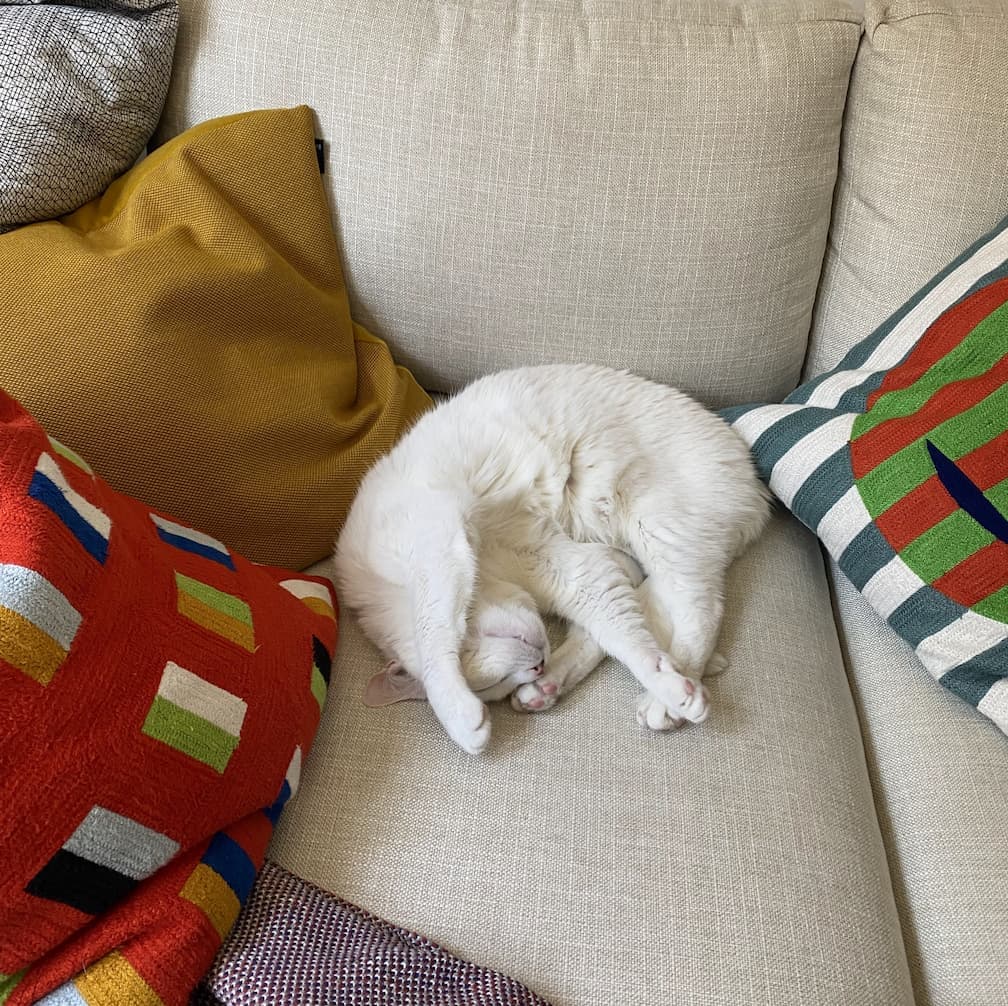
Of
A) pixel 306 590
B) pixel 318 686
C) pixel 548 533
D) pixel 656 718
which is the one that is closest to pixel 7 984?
pixel 318 686

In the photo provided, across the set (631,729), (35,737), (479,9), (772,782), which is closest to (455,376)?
(479,9)

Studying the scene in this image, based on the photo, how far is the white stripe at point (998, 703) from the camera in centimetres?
104

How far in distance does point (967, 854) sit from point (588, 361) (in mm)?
876

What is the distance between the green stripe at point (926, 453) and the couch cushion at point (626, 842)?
0.84 feet

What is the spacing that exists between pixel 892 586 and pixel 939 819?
29cm

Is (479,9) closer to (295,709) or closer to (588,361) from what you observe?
(588,361)

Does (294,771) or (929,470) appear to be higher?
(929,470)

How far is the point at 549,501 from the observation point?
1.40 metres

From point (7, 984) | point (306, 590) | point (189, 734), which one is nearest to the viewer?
point (7, 984)

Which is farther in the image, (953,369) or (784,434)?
(784,434)

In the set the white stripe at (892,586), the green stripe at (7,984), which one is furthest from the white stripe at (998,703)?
the green stripe at (7,984)

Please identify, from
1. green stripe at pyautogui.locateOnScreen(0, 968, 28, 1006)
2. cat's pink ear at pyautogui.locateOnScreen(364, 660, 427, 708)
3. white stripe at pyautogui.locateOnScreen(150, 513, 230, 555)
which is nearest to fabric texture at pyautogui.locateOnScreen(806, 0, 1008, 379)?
cat's pink ear at pyautogui.locateOnScreen(364, 660, 427, 708)

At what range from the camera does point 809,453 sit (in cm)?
126

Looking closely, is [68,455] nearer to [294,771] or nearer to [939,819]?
[294,771]
